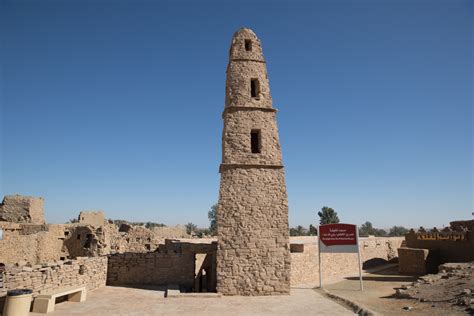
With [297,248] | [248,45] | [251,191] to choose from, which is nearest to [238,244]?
[251,191]

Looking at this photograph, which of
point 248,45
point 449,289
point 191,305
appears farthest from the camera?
point 248,45

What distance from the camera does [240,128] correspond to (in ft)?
49.5

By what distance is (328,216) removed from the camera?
56.0 metres

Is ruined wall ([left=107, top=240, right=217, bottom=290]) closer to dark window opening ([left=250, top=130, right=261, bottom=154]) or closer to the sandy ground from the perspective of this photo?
dark window opening ([left=250, top=130, right=261, bottom=154])

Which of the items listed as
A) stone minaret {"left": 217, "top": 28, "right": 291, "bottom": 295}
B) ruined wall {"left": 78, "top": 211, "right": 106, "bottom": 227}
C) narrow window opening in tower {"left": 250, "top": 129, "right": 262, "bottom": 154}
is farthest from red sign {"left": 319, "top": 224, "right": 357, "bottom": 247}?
ruined wall {"left": 78, "top": 211, "right": 106, "bottom": 227}

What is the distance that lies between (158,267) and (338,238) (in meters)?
8.90

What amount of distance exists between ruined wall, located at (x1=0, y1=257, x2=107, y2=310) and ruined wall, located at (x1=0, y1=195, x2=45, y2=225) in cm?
1171

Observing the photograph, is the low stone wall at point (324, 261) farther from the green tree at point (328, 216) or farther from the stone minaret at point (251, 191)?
the green tree at point (328, 216)

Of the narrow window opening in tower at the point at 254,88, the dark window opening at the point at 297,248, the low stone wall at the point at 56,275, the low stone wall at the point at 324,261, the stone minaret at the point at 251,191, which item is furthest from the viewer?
the dark window opening at the point at 297,248

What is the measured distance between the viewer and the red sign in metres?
15.3

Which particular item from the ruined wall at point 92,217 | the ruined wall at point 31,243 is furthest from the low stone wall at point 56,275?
the ruined wall at point 92,217

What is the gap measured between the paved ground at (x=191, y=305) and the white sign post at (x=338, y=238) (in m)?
2.82

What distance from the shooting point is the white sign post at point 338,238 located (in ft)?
50.0

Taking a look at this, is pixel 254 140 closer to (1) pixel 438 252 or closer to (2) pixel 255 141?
(2) pixel 255 141
